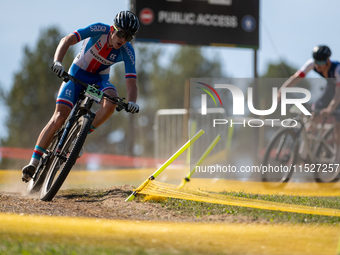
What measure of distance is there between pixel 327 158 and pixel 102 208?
5.23 m

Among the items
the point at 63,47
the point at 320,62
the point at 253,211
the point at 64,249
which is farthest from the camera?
the point at 320,62

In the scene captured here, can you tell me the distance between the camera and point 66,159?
484cm

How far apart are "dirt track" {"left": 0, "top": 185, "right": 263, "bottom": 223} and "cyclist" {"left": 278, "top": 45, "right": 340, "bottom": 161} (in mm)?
4107

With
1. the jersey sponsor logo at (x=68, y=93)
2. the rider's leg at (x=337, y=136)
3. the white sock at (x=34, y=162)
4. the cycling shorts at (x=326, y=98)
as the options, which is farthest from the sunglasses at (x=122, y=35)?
the rider's leg at (x=337, y=136)

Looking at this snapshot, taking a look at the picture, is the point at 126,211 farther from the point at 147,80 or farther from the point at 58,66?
the point at 147,80

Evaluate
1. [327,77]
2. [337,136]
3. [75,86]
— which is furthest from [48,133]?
[337,136]

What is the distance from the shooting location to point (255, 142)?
36.3 feet

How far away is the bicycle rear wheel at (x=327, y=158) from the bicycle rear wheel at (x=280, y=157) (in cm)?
77

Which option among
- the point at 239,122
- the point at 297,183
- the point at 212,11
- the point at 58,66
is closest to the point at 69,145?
the point at 58,66

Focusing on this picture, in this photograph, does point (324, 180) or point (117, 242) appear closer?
point (117, 242)

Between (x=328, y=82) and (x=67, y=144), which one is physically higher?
(x=328, y=82)

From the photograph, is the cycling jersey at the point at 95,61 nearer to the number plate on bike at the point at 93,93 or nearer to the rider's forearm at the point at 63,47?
the rider's forearm at the point at 63,47

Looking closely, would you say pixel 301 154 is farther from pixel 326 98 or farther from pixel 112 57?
pixel 112 57

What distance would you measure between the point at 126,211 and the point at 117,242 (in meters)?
1.59
